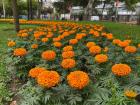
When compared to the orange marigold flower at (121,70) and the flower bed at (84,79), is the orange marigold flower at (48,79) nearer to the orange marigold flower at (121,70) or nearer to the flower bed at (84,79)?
the flower bed at (84,79)

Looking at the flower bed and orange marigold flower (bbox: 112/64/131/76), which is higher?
orange marigold flower (bbox: 112/64/131/76)

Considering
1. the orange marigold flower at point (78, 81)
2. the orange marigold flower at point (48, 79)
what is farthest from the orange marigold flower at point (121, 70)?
the orange marigold flower at point (48, 79)

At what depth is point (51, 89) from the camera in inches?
163

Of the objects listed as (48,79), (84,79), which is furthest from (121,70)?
(48,79)

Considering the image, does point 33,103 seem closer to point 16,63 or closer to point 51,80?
point 51,80

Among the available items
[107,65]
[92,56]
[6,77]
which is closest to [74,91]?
[107,65]

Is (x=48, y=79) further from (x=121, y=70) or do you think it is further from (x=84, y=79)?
(x=121, y=70)

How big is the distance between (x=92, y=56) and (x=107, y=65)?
526 millimetres

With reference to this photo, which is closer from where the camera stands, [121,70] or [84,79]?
[84,79]

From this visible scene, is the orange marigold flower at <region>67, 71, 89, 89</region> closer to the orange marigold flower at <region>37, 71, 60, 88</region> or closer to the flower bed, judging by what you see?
the flower bed

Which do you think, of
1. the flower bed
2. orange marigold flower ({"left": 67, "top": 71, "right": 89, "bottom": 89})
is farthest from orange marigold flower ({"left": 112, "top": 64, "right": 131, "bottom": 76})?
orange marigold flower ({"left": 67, "top": 71, "right": 89, "bottom": 89})

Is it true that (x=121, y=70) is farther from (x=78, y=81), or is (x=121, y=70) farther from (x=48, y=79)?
(x=48, y=79)

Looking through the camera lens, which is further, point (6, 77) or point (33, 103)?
point (6, 77)

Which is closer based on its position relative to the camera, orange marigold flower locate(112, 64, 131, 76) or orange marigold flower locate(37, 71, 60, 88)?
orange marigold flower locate(37, 71, 60, 88)
